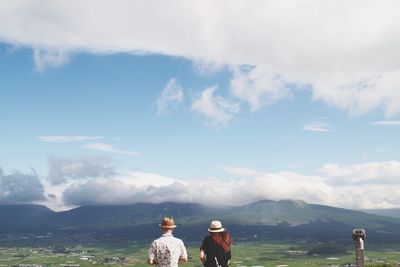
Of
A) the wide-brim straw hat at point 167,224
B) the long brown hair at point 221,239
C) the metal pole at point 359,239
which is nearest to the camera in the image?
the wide-brim straw hat at point 167,224

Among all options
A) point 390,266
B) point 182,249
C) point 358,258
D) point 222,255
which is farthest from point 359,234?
point 390,266

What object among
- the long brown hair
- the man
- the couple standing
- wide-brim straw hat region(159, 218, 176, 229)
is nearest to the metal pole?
the couple standing

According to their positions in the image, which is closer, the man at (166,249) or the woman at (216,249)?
the man at (166,249)

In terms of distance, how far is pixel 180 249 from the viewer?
46.2 feet

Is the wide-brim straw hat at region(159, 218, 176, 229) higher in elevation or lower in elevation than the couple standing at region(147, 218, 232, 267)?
higher

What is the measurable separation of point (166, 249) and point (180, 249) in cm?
45

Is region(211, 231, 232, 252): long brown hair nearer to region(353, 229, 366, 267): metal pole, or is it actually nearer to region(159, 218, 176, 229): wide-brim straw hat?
region(159, 218, 176, 229): wide-brim straw hat

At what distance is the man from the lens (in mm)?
13867

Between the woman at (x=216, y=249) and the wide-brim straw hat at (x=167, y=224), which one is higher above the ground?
the wide-brim straw hat at (x=167, y=224)

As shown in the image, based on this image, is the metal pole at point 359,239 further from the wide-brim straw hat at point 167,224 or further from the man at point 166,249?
the wide-brim straw hat at point 167,224

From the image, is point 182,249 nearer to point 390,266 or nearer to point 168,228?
point 168,228

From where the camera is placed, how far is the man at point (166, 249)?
45.5ft

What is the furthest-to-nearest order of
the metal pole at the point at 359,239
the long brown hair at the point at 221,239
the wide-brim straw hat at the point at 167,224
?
the metal pole at the point at 359,239 → the long brown hair at the point at 221,239 → the wide-brim straw hat at the point at 167,224

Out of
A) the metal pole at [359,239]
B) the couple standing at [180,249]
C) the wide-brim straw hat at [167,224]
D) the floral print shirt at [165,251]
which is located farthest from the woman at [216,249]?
the metal pole at [359,239]
